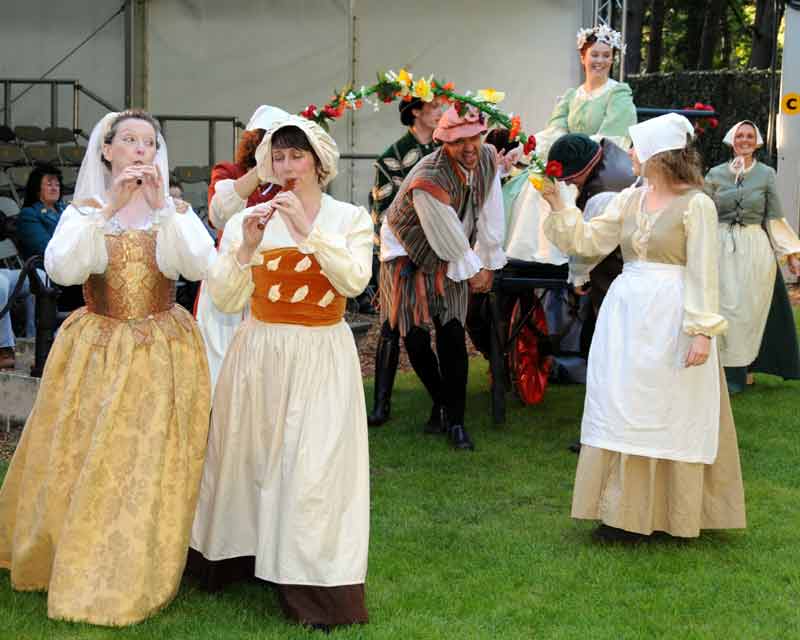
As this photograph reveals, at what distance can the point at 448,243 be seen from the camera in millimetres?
6172

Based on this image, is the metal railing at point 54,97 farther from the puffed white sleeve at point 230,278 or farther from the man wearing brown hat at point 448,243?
the puffed white sleeve at point 230,278

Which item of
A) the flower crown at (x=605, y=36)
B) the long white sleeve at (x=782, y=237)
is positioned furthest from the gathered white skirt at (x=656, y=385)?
the long white sleeve at (x=782, y=237)

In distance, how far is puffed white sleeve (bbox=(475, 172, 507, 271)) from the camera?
647 cm

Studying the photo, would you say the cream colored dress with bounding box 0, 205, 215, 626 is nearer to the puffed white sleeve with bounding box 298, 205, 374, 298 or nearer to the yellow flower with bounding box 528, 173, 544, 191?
the puffed white sleeve with bounding box 298, 205, 374, 298

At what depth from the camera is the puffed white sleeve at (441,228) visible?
613cm

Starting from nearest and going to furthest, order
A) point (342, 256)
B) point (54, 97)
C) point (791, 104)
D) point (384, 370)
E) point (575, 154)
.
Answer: point (342, 256) < point (575, 154) < point (384, 370) < point (54, 97) < point (791, 104)

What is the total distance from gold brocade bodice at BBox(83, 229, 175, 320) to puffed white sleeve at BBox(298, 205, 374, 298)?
541 mm

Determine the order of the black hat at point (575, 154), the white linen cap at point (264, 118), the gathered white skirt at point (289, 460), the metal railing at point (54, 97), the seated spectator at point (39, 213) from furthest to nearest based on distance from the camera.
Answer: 1. the metal railing at point (54, 97)
2. the seated spectator at point (39, 213)
3. the black hat at point (575, 154)
4. the white linen cap at point (264, 118)
5. the gathered white skirt at point (289, 460)

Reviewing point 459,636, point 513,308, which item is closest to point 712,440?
point 459,636

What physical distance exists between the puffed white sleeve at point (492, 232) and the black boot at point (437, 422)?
873mm

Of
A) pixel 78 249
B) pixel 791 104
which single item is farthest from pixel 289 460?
pixel 791 104

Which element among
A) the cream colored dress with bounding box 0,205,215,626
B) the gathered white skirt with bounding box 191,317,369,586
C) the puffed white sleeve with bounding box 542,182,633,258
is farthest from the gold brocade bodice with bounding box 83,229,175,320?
the puffed white sleeve with bounding box 542,182,633,258

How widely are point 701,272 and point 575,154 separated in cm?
200

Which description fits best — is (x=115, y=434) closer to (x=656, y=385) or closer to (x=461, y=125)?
(x=656, y=385)
